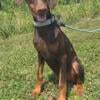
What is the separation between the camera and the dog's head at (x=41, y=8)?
5.16m

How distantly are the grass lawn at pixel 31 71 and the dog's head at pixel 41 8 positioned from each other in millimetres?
1449

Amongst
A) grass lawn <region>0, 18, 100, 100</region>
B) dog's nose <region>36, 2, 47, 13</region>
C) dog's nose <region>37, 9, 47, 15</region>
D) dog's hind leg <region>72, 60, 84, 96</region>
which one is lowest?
grass lawn <region>0, 18, 100, 100</region>

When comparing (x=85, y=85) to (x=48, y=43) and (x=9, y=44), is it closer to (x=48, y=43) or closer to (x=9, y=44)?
(x=48, y=43)

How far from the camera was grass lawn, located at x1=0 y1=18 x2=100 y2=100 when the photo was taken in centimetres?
637

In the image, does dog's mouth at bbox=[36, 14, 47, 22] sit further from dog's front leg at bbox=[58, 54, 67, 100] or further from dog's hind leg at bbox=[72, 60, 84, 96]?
dog's hind leg at bbox=[72, 60, 84, 96]

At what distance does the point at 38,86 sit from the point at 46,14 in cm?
140

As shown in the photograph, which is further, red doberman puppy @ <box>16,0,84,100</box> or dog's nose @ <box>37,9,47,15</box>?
red doberman puppy @ <box>16,0,84,100</box>

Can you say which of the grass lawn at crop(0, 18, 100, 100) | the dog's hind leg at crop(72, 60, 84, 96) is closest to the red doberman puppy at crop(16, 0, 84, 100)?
the dog's hind leg at crop(72, 60, 84, 96)

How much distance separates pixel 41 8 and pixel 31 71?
111 inches

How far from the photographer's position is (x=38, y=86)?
623 centimetres

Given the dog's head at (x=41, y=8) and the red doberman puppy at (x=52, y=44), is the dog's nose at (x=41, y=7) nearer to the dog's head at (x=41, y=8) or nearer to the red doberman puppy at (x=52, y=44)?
the dog's head at (x=41, y=8)

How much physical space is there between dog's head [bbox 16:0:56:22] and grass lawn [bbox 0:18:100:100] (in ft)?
4.75

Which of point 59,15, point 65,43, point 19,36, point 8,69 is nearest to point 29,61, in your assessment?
point 8,69

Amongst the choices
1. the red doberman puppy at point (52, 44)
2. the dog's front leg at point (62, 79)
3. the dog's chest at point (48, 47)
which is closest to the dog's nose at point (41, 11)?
the red doberman puppy at point (52, 44)
